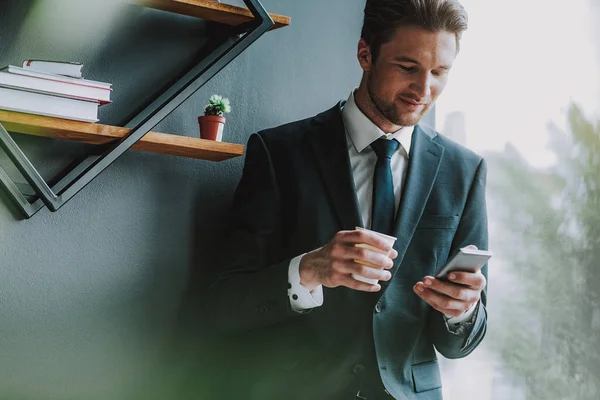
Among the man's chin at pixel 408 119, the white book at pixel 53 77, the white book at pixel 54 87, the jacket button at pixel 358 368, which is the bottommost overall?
the jacket button at pixel 358 368

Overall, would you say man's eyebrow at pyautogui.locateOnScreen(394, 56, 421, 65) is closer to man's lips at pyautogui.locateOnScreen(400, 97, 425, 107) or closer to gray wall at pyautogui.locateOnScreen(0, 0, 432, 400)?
man's lips at pyautogui.locateOnScreen(400, 97, 425, 107)

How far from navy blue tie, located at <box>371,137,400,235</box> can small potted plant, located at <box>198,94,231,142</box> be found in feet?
1.37

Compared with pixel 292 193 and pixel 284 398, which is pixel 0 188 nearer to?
pixel 292 193

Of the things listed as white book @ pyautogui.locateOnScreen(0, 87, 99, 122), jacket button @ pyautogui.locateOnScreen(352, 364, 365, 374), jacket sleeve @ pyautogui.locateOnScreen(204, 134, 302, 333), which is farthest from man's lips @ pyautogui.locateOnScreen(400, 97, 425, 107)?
white book @ pyautogui.locateOnScreen(0, 87, 99, 122)

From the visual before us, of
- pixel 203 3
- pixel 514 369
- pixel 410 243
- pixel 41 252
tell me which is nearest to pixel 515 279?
pixel 514 369

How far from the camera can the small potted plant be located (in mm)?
1984

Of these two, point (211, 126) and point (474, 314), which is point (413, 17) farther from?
point (474, 314)

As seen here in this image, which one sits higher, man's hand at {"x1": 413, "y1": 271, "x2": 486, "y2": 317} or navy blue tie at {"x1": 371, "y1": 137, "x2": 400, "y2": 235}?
navy blue tie at {"x1": 371, "y1": 137, "x2": 400, "y2": 235}

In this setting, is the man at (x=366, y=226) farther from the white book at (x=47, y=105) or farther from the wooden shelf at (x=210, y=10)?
the white book at (x=47, y=105)

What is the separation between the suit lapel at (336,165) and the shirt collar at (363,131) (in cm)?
3

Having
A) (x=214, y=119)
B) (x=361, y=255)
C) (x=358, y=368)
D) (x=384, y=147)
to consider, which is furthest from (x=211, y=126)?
(x=358, y=368)

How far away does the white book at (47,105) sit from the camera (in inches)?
66.5

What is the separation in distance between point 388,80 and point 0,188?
1023 millimetres

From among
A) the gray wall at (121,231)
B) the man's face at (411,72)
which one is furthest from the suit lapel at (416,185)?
the gray wall at (121,231)
